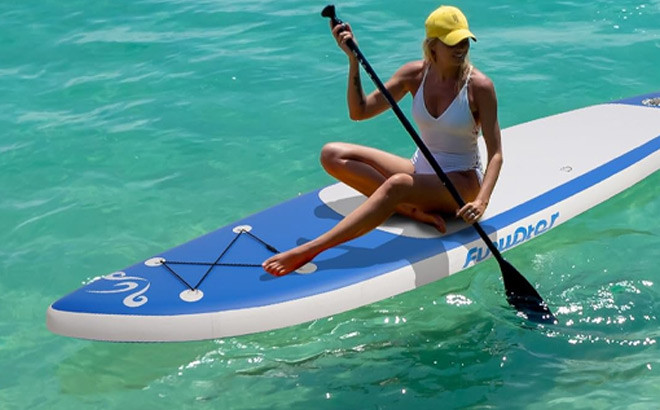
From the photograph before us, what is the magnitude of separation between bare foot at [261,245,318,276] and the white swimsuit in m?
0.81

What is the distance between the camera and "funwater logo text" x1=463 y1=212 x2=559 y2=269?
4832 millimetres

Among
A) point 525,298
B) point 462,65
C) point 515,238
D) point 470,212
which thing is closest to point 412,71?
point 462,65

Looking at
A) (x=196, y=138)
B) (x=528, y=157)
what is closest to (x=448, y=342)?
(x=528, y=157)

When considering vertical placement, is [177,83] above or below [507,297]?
above

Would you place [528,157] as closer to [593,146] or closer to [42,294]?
[593,146]

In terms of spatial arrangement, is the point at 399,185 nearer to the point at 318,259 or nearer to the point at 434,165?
the point at 434,165

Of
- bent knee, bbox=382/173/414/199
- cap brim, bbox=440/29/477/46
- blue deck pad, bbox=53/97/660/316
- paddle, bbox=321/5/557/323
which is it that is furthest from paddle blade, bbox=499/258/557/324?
cap brim, bbox=440/29/477/46

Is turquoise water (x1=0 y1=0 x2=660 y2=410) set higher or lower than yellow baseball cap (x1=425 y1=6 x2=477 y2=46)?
lower

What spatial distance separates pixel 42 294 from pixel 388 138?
2.83 meters

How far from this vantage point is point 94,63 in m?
8.62

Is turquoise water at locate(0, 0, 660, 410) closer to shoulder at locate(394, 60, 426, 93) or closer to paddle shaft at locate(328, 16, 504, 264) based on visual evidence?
paddle shaft at locate(328, 16, 504, 264)

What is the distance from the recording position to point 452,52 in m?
4.53

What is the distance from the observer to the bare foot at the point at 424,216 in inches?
192

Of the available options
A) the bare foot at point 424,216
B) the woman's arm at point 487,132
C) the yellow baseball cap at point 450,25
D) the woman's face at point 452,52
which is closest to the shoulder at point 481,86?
the woman's arm at point 487,132
